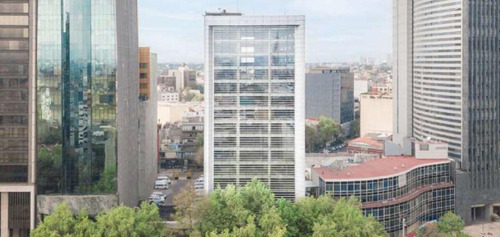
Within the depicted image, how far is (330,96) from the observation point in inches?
4850

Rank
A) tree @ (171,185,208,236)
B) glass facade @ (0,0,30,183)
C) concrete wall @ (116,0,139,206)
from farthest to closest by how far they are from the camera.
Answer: concrete wall @ (116,0,139,206)
glass facade @ (0,0,30,183)
tree @ (171,185,208,236)

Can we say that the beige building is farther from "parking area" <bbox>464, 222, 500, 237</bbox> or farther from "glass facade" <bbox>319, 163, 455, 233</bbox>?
"glass facade" <bbox>319, 163, 455, 233</bbox>

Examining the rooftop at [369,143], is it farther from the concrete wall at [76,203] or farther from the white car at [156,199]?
the concrete wall at [76,203]

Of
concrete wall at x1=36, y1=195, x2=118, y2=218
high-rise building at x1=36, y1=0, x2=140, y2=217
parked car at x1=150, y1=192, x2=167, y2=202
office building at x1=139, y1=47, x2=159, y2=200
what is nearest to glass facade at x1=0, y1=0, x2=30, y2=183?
high-rise building at x1=36, y1=0, x2=140, y2=217

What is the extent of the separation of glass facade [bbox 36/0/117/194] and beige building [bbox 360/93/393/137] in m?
69.3

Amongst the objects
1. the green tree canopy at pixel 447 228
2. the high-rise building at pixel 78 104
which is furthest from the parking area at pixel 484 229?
the high-rise building at pixel 78 104

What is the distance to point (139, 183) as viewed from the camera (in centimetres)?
5994

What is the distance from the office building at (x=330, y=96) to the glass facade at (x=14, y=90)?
270 feet

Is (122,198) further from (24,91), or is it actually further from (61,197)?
(24,91)

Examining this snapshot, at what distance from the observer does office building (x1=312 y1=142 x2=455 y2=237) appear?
163ft

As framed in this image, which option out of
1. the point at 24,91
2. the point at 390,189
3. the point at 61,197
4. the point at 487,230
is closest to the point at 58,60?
the point at 24,91

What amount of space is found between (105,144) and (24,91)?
7896 mm

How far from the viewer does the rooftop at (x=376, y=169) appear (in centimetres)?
5022

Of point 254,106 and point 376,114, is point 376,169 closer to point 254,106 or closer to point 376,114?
point 254,106
